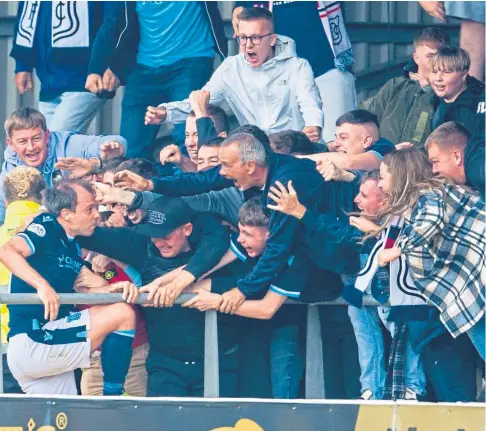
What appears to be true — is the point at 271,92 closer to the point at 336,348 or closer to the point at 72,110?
the point at 72,110

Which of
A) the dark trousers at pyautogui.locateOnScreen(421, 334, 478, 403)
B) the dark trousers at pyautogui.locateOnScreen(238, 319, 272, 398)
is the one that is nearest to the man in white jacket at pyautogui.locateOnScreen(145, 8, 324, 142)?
the dark trousers at pyautogui.locateOnScreen(238, 319, 272, 398)

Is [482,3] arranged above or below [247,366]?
above

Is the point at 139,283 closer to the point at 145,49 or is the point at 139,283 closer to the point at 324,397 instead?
the point at 324,397

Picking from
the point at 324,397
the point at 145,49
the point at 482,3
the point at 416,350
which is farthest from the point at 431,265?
the point at 145,49

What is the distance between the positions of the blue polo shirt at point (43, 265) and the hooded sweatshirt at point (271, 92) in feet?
4.74

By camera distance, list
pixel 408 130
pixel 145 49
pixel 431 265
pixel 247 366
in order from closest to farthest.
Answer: pixel 431 265
pixel 247 366
pixel 408 130
pixel 145 49

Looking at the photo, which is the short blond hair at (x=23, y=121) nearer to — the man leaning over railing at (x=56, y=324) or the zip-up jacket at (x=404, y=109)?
the man leaning over railing at (x=56, y=324)

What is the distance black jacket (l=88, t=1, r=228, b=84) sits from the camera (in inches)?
325

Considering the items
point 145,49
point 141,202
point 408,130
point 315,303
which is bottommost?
point 315,303

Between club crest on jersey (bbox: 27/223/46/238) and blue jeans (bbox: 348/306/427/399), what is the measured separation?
1603 mm

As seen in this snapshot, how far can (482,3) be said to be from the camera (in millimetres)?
7586

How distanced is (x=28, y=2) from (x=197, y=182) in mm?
2233

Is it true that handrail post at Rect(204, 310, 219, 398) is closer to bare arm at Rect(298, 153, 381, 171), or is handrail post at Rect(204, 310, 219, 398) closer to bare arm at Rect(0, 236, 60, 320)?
bare arm at Rect(0, 236, 60, 320)

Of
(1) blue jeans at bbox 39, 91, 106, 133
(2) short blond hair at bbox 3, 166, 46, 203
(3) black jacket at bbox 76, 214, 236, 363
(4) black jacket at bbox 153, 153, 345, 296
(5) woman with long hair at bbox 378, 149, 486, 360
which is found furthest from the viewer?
(1) blue jeans at bbox 39, 91, 106, 133
